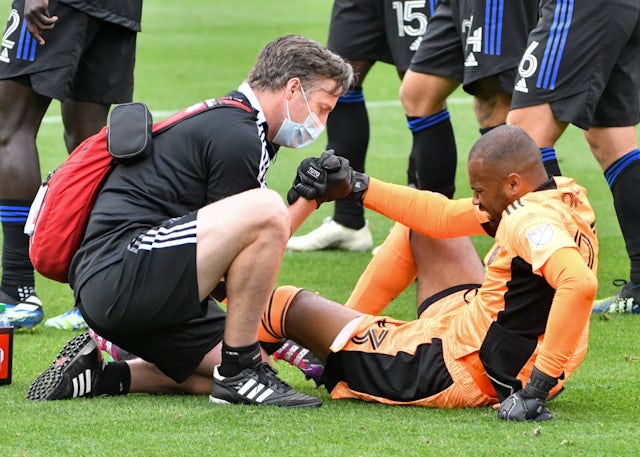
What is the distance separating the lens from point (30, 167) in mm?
5969

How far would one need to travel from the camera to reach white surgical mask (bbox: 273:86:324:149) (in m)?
4.85

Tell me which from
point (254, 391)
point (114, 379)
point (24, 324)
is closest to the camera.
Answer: point (254, 391)

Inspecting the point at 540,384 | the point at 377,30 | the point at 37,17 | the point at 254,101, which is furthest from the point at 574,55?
the point at 37,17

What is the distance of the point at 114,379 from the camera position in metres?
4.78

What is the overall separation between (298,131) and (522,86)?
1.40m

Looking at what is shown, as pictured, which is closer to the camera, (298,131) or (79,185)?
(79,185)

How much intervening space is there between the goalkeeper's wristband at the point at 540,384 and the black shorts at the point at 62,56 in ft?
9.06

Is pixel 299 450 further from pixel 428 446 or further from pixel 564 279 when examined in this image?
pixel 564 279

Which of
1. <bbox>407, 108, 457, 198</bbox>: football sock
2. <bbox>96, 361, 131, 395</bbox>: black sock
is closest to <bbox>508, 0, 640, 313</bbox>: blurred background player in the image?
<bbox>407, 108, 457, 198</bbox>: football sock

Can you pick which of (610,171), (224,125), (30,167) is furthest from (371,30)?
(224,125)

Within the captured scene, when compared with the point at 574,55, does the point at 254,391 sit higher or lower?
lower

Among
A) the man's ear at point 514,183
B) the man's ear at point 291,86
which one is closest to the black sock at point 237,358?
the man's ear at point 291,86

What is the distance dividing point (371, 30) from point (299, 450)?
4136 mm

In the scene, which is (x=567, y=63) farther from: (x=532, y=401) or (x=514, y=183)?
(x=532, y=401)
